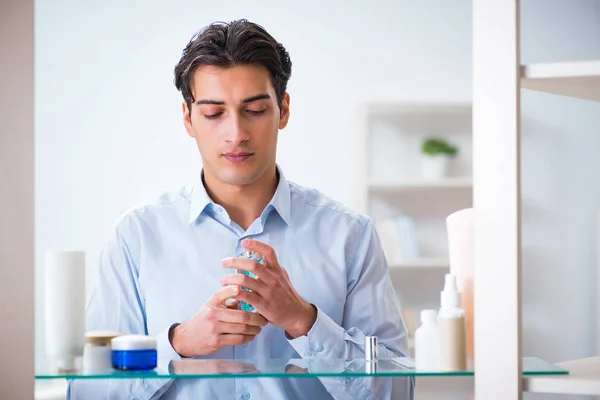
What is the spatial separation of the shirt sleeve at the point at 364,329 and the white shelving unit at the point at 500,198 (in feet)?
0.99

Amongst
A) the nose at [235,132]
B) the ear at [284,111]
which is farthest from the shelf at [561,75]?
the ear at [284,111]

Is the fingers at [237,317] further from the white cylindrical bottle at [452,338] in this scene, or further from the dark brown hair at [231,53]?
the dark brown hair at [231,53]

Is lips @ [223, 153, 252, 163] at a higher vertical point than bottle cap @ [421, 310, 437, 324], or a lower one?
higher

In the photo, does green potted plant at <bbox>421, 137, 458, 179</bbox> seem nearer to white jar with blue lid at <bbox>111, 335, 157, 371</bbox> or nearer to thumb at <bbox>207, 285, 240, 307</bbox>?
thumb at <bbox>207, 285, 240, 307</bbox>

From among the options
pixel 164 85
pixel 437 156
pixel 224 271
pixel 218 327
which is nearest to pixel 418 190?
pixel 437 156

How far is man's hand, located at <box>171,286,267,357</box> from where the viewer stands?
126cm

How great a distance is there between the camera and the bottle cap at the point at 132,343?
1081mm

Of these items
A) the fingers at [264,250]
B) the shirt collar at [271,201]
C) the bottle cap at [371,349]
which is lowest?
the bottle cap at [371,349]

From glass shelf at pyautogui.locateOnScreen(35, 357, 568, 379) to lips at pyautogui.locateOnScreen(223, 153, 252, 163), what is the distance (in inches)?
20.4

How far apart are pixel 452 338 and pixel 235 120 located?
65cm

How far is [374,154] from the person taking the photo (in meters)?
4.19

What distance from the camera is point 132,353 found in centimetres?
108

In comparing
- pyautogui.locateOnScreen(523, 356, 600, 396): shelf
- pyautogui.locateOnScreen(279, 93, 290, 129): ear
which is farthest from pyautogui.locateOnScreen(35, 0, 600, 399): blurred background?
pyautogui.locateOnScreen(523, 356, 600, 396): shelf

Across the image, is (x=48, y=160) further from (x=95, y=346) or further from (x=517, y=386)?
(x=517, y=386)
